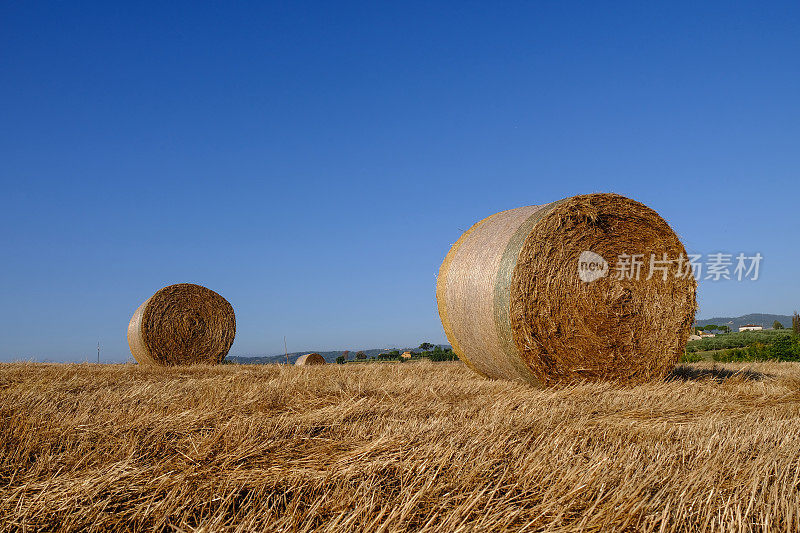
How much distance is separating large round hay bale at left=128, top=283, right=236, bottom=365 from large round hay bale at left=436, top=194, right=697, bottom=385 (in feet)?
24.5

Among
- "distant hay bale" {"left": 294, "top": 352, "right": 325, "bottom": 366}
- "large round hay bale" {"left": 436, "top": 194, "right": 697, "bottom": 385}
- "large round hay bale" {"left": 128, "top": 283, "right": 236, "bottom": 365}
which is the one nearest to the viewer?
"large round hay bale" {"left": 436, "top": 194, "right": 697, "bottom": 385}

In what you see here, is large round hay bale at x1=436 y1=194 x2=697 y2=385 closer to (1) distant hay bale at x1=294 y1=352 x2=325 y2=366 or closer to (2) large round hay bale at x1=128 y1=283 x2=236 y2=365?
(2) large round hay bale at x1=128 y1=283 x2=236 y2=365

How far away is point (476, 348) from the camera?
6785 mm

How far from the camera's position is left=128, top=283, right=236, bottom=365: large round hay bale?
469 inches

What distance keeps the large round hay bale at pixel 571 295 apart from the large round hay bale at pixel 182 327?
7455 mm

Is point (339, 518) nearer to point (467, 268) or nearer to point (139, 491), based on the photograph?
point (139, 491)

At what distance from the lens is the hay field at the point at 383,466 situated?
1993mm

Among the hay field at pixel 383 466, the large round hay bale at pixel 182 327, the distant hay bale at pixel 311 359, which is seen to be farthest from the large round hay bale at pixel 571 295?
the distant hay bale at pixel 311 359

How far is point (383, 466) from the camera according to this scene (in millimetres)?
2373

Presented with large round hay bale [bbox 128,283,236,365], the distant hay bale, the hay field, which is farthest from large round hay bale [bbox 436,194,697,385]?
the distant hay bale

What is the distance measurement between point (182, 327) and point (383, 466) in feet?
36.2

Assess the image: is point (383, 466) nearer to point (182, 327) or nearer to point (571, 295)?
point (571, 295)

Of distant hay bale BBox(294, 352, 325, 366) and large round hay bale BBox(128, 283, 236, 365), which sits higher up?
large round hay bale BBox(128, 283, 236, 365)

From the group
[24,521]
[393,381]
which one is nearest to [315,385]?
[393,381]
